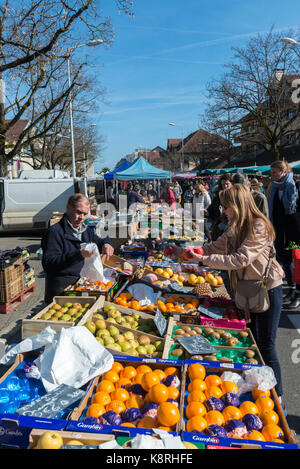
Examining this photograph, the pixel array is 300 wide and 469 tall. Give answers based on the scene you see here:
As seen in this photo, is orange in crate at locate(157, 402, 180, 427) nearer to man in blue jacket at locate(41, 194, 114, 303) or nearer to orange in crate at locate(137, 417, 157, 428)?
orange in crate at locate(137, 417, 157, 428)

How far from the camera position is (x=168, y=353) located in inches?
108

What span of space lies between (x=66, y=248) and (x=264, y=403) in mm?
2358

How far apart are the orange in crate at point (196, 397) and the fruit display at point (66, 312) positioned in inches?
51.4

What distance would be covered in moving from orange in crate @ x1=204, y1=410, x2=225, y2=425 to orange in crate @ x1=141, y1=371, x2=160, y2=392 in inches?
15.5

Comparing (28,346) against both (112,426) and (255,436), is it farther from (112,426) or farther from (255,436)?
(255,436)

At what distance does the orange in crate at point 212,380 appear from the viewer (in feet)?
7.48

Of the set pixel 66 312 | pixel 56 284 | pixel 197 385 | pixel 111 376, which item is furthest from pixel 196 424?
pixel 56 284

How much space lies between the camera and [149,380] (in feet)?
7.35

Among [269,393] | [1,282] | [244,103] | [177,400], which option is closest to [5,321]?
[1,282]

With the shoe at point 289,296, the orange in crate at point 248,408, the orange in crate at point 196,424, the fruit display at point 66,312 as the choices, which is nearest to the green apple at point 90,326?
the fruit display at point 66,312

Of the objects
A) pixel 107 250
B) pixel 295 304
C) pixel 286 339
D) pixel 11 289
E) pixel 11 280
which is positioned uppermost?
pixel 107 250

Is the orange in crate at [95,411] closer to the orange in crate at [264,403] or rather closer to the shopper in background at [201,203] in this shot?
the orange in crate at [264,403]

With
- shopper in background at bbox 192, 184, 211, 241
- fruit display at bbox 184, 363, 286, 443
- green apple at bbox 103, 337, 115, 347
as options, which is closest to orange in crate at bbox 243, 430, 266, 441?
→ fruit display at bbox 184, 363, 286, 443
